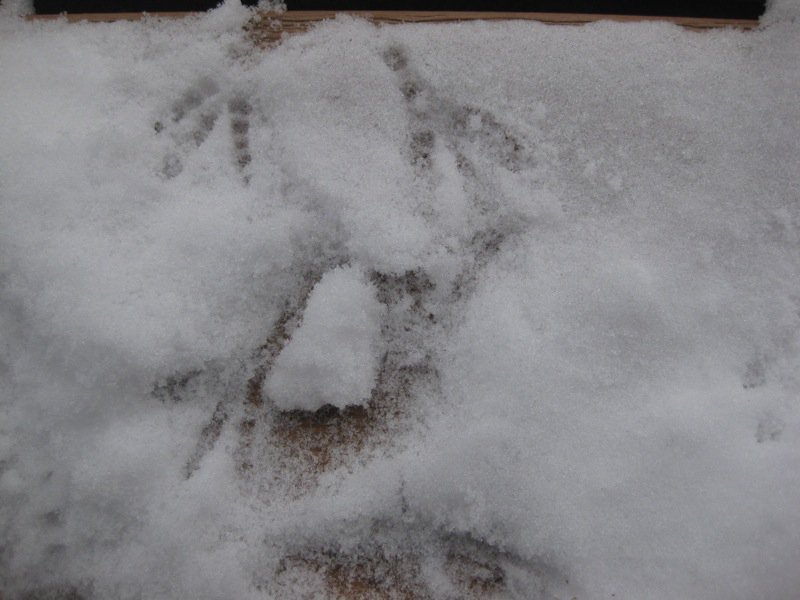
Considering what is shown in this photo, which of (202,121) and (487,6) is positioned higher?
(487,6)

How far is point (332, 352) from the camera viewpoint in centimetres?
74

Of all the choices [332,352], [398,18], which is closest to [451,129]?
[398,18]

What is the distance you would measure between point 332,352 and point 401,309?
0.40ft

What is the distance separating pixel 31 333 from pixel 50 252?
12cm

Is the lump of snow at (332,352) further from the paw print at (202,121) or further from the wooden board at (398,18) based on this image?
the wooden board at (398,18)

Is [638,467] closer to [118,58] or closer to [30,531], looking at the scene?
[30,531]

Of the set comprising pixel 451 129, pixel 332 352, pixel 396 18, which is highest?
pixel 396 18

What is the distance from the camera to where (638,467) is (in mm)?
701

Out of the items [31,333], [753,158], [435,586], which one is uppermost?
[753,158]

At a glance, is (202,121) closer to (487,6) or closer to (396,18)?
(396,18)

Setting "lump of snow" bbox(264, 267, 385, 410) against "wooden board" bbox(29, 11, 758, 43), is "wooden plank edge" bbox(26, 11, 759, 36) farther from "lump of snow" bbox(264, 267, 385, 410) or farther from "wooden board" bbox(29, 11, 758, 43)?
"lump of snow" bbox(264, 267, 385, 410)

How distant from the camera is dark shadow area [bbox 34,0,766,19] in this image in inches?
35.1

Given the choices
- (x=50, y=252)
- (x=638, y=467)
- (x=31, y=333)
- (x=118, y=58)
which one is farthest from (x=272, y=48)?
(x=638, y=467)

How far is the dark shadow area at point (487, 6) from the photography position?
2.92 ft
